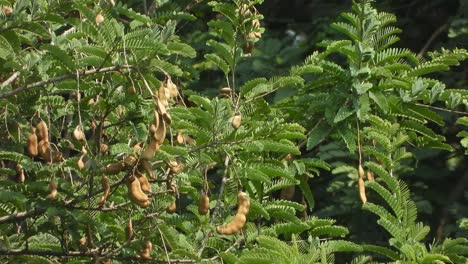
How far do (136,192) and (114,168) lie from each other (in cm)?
22

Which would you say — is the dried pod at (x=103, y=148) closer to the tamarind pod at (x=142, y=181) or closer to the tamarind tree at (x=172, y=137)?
the tamarind tree at (x=172, y=137)

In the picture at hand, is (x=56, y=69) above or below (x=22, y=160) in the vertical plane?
above

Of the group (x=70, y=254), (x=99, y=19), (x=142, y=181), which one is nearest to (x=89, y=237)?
(x=70, y=254)

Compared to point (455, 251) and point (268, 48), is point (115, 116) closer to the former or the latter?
point (455, 251)

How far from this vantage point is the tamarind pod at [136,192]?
371 cm

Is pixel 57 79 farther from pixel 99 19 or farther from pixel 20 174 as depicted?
pixel 20 174

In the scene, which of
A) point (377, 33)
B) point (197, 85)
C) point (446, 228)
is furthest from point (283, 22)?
point (377, 33)

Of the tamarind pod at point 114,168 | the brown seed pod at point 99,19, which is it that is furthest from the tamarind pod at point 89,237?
the brown seed pod at point 99,19

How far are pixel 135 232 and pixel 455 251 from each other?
3.95 ft

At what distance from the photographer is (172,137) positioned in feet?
13.4

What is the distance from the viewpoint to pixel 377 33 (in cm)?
494

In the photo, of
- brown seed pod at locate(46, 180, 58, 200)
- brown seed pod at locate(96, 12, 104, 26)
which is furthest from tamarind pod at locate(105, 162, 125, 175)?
brown seed pod at locate(96, 12, 104, 26)

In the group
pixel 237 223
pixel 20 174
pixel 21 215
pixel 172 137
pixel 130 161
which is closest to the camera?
pixel 130 161

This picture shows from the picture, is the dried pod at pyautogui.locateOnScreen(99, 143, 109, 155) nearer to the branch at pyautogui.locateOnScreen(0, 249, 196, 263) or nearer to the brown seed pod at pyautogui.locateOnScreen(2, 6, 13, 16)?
the branch at pyautogui.locateOnScreen(0, 249, 196, 263)
